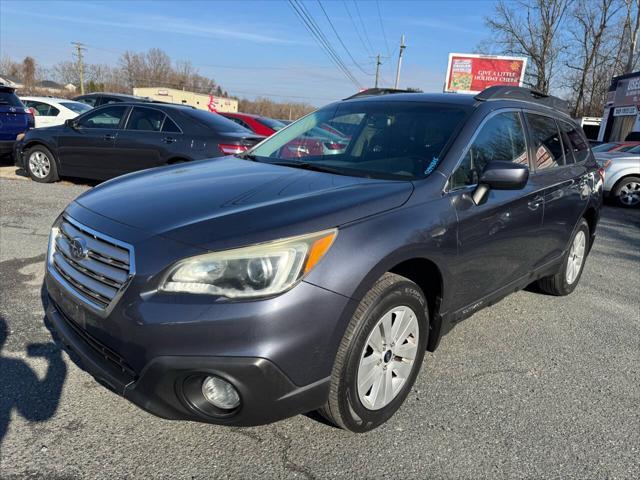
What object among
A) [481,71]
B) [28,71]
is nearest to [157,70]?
[28,71]

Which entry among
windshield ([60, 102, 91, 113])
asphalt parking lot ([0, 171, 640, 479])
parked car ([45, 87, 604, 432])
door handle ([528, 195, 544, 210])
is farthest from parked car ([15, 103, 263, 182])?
door handle ([528, 195, 544, 210])

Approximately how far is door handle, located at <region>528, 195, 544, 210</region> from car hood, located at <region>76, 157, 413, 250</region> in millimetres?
1369

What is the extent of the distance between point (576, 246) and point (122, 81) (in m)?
90.0

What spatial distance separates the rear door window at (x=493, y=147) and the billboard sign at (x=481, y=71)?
3076cm

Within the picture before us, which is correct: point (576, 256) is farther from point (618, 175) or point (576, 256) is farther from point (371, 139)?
point (618, 175)

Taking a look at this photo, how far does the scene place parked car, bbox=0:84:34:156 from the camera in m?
10.1

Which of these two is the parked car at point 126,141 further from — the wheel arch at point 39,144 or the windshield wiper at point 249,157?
the windshield wiper at point 249,157

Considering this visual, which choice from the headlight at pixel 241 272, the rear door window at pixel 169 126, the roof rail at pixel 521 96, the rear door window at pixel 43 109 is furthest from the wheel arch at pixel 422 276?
the rear door window at pixel 43 109

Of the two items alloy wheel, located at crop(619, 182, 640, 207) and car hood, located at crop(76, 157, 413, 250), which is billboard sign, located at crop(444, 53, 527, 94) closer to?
alloy wheel, located at crop(619, 182, 640, 207)

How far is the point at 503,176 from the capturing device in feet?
9.23

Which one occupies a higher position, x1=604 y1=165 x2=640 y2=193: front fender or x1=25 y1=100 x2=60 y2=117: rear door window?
x1=25 y1=100 x2=60 y2=117: rear door window

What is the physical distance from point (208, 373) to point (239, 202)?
2.80 feet

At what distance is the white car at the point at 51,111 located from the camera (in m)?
13.4

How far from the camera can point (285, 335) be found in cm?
197
